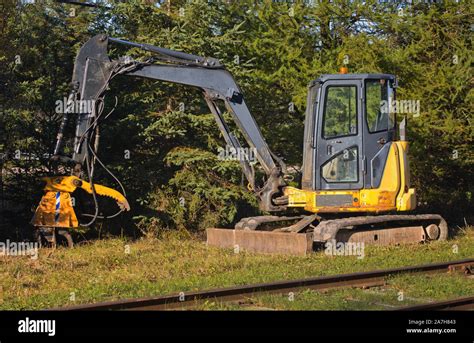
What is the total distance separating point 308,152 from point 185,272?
4389mm

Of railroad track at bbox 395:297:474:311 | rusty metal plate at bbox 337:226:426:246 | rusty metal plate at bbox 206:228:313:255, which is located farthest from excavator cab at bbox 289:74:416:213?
railroad track at bbox 395:297:474:311

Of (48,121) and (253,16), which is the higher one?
(253,16)

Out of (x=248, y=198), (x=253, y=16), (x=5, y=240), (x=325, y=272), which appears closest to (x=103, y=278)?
(x=325, y=272)

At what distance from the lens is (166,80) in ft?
49.5

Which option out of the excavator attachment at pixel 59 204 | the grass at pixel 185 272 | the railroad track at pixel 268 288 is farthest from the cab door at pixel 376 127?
the excavator attachment at pixel 59 204

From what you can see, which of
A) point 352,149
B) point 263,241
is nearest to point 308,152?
point 352,149

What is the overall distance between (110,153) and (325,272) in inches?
274

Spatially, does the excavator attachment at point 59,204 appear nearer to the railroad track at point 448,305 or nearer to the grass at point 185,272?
the grass at point 185,272

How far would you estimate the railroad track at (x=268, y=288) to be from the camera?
898 cm

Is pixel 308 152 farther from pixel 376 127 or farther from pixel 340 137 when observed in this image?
pixel 376 127
